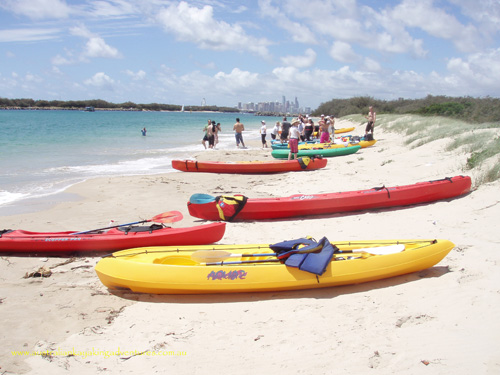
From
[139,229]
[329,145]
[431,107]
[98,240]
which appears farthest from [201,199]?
[431,107]

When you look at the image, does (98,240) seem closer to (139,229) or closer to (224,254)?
(139,229)

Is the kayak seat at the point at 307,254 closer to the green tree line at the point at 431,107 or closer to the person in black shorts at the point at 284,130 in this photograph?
the person in black shorts at the point at 284,130

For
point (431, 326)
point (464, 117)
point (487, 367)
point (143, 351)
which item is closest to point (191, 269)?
point (143, 351)

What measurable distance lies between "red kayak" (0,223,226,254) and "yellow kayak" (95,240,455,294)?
2.93 ft

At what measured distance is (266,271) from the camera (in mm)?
4145

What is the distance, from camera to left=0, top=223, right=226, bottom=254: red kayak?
5.42 m

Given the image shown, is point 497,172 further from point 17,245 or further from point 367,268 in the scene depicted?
point 17,245

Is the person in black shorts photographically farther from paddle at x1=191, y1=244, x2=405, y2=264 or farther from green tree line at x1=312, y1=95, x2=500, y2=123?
paddle at x1=191, y1=244, x2=405, y2=264

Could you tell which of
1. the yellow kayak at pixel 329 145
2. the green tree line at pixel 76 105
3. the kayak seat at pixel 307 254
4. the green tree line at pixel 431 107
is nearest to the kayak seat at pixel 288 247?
the kayak seat at pixel 307 254

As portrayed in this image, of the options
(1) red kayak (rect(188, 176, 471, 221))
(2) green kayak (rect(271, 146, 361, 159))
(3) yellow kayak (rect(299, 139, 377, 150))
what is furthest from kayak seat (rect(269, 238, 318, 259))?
(3) yellow kayak (rect(299, 139, 377, 150))

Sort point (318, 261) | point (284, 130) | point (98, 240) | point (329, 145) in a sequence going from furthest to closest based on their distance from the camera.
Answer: point (284, 130) → point (329, 145) → point (98, 240) → point (318, 261)

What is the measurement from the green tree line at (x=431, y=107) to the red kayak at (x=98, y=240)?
55.0ft

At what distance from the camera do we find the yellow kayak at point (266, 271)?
4.13 meters

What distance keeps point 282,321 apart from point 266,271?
62cm
